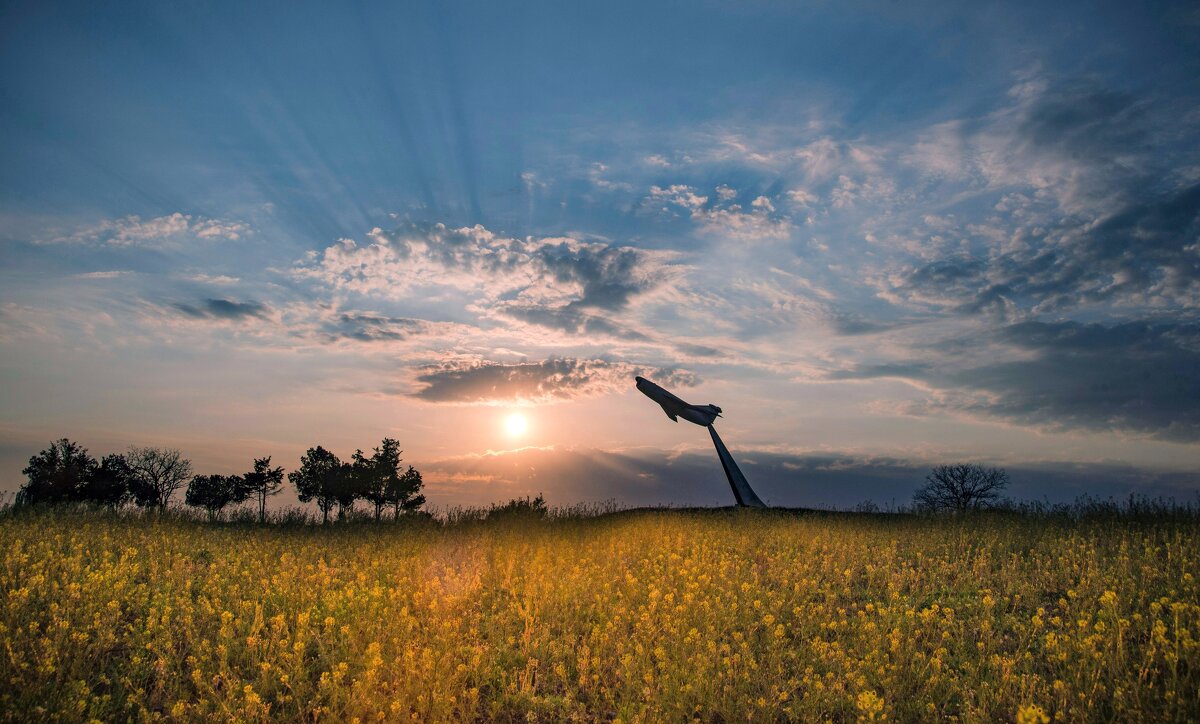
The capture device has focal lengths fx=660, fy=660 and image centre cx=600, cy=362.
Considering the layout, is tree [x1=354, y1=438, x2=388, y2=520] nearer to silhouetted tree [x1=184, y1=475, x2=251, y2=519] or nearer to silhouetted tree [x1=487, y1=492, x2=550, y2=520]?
silhouetted tree [x1=184, y1=475, x2=251, y2=519]

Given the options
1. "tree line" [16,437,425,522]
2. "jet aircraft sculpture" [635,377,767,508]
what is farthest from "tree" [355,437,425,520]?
"jet aircraft sculpture" [635,377,767,508]

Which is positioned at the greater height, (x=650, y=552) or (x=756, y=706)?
(x=650, y=552)

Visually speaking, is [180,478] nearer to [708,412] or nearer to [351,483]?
[351,483]

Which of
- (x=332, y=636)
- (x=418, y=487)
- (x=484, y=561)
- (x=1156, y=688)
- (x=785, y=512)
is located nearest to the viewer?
(x=1156, y=688)

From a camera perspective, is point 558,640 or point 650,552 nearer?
point 558,640

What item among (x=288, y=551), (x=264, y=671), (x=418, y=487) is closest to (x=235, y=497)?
(x=418, y=487)

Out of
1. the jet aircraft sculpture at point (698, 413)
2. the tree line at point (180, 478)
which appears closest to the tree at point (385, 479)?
the tree line at point (180, 478)

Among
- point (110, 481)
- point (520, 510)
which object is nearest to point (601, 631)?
point (520, 510)

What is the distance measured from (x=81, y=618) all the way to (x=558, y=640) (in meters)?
5.87

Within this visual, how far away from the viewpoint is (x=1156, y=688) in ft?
21.1

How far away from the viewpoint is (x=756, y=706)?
703 cm

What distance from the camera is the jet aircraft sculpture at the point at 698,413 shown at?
27359 millimetres

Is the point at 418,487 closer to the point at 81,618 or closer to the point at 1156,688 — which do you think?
the point at 81,618

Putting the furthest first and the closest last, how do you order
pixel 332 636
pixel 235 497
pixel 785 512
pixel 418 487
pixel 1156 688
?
pixel 235 497 → pixel 418 487 → pixel 785 512 → pixel 332 636 → pixel 1156 688
